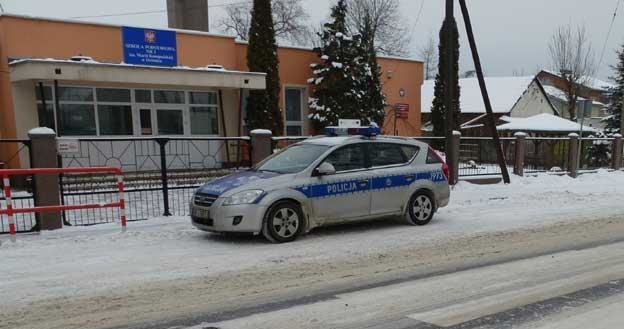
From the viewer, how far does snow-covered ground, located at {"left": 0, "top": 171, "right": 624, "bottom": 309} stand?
19.1 feet

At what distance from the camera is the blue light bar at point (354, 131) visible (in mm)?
8859

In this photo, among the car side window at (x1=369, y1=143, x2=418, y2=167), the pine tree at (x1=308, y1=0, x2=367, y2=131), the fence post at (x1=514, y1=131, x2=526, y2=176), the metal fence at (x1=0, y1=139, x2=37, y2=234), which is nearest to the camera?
the metal fence at (x1=0, y1=139, x2=37, y2=234)

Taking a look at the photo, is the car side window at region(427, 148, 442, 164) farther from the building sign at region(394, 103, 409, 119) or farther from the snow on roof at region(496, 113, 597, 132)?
the snow on roof at region(496, 113, 597, 132)

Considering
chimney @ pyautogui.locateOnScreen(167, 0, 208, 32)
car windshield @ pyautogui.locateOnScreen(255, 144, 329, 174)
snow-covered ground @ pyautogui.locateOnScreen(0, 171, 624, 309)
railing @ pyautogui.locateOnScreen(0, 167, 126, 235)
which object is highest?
chimney @ pyautogui.locateOnScreen(167, 0, 208, 32)

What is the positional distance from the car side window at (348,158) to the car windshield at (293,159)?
0.21m

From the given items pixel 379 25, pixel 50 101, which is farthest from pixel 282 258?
pixel 379 25

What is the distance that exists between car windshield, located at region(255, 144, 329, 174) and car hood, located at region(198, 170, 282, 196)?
0.86 ft

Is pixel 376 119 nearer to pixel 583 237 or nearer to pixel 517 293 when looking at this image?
pixel 583 237

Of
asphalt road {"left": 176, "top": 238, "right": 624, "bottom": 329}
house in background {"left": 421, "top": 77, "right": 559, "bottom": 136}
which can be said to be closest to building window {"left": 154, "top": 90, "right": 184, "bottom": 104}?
asphalt road {"left": 176, "top": 238, "right": 624, "bottom": 329}

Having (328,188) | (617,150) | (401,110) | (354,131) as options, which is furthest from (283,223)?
(617,150)

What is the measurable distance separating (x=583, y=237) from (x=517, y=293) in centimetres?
350

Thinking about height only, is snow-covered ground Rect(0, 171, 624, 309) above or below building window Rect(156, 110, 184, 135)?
below

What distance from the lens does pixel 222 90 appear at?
1855cm

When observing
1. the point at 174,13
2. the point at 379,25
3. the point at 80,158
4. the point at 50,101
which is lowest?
the point at 80,158
